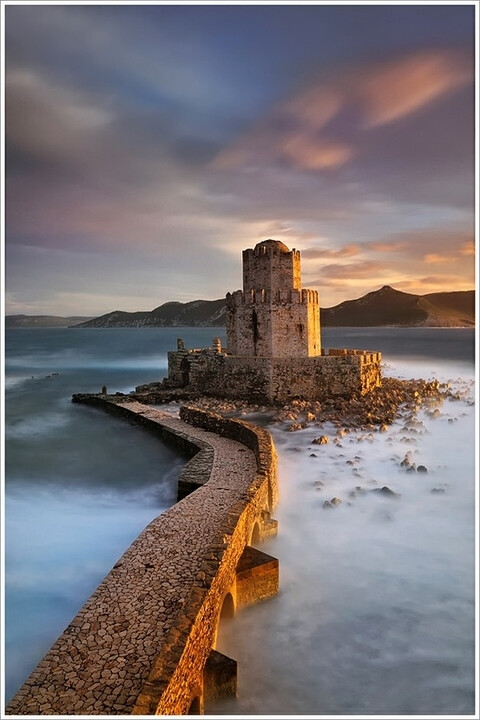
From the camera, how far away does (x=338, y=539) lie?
7.34m

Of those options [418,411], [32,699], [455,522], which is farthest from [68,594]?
[418,411]

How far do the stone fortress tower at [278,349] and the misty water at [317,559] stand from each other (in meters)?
3.02

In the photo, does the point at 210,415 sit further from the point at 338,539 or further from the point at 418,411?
the point at 418,411

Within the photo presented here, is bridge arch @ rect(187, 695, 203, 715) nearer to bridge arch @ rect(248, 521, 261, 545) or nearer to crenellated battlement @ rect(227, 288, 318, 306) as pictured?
bridge arch @ rect(248, 521, 261, 545)

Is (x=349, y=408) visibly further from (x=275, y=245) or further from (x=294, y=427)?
(x=275, y=245)

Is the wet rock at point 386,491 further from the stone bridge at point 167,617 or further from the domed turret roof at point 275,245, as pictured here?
the domed turret roof at point 275,245

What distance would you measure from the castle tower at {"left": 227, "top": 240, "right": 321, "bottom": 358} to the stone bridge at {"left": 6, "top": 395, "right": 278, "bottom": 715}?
31.9ft

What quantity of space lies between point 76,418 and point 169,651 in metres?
14.4

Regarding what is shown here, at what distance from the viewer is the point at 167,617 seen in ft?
14.9

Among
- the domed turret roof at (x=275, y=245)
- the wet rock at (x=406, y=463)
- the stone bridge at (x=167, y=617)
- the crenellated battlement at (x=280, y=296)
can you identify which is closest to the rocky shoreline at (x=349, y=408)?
the wet rock at (x=406, y=463)

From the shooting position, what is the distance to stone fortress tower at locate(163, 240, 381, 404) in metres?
16.8

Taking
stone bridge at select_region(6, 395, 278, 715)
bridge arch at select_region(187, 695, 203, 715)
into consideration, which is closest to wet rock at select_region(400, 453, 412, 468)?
stone bridge at select_region(6, 395, 278, 715)

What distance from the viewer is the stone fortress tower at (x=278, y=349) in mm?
16812

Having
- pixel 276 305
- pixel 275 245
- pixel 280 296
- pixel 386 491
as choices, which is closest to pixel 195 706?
pixel 386 491
